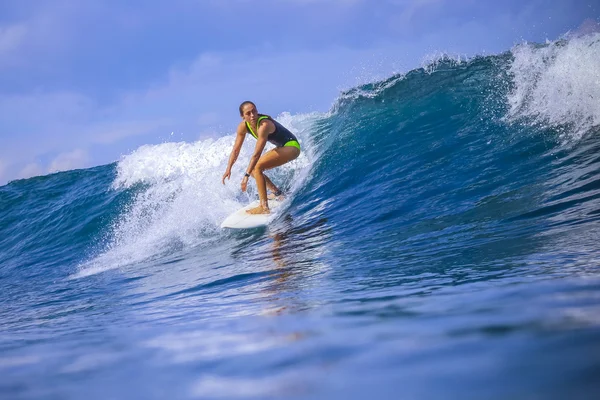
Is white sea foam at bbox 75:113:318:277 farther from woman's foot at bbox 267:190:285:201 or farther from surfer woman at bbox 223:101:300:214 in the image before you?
surfer woman at bbox 223:101:300:214

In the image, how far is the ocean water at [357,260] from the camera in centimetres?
75

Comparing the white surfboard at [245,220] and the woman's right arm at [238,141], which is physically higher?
the woman's right arm at [238,141]

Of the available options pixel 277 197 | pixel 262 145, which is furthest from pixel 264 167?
pixel 277 197

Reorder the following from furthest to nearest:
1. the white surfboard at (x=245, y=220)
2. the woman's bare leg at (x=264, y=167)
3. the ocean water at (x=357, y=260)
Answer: the woman's bare leg at (x=264, y=167) → the white surfboard at (x=245, y=220) → the ocean water at (x=357, y=260)

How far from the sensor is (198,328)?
153cm

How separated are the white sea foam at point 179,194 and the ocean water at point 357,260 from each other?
0.19 ft

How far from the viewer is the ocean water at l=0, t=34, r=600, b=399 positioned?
752 millimetres

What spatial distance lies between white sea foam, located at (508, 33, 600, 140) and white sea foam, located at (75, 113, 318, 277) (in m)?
3.80

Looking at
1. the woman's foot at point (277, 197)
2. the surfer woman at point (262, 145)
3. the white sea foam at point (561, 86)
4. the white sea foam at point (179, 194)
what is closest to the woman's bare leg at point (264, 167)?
the surfer woman at point (262, 145)

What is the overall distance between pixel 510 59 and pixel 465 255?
8.01 metres

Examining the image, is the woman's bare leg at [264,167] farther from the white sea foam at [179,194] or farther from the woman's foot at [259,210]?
the white sea foam at [179,194]

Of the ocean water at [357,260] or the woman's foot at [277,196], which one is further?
the woman's foot at [277,196]

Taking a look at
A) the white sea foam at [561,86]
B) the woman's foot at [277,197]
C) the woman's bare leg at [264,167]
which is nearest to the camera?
the white sea foam at [561,86]

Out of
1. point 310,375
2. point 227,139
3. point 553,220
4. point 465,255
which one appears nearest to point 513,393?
point 310,375
